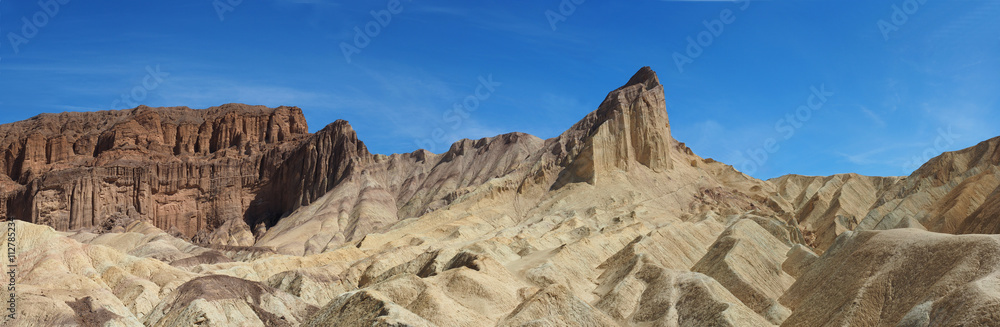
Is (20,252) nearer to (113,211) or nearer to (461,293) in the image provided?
(461,293)

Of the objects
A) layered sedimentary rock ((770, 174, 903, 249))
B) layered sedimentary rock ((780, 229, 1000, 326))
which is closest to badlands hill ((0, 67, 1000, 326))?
layered sedimentary rock ((780, 229, 1000, 326))

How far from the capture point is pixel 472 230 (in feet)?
326

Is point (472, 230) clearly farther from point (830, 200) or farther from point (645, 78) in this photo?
point (645, 78)

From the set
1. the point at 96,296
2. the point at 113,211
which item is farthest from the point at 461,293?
the point at 113,211

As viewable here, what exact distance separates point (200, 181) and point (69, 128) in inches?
1504

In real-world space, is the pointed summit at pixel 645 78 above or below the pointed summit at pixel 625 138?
above

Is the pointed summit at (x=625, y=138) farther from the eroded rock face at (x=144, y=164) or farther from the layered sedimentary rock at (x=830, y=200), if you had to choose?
the eroded rock face at (x=144, y=164)

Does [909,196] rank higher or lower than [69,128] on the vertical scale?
lower

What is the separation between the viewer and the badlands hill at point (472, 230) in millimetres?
44750

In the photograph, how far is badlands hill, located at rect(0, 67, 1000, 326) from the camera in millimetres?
44750

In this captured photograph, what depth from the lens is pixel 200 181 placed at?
489 ft

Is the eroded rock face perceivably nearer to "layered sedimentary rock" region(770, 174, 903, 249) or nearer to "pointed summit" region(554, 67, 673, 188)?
"pointed summit" region(554, 67, 673, 188)

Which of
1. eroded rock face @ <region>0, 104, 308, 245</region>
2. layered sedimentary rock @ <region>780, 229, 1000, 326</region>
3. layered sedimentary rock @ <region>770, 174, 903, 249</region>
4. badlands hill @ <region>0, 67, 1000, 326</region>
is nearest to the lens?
layered sedimentary rock @ <region>780, 229, 1000, 326</region>

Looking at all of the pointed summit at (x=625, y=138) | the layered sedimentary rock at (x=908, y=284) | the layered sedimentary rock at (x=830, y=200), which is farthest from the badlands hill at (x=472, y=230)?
the layered sedimentary rock at (x=830, y=200)
